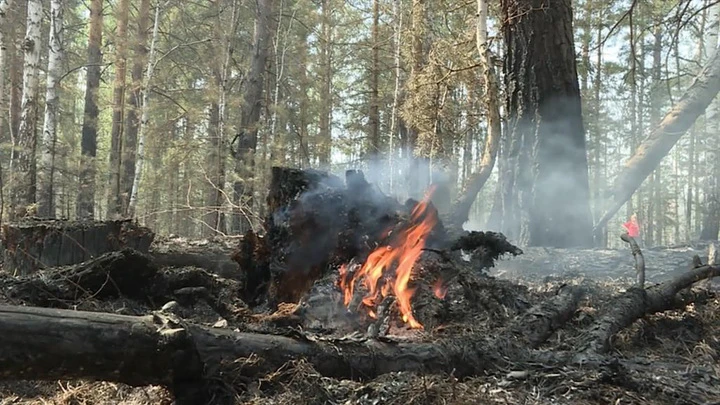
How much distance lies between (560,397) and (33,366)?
2.28 meters

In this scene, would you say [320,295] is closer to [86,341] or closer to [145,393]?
[145,393]

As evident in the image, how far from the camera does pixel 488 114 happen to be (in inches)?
413

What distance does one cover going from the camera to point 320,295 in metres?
4.09

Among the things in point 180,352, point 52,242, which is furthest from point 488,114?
point 180,352

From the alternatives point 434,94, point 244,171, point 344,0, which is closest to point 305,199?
point 434,94

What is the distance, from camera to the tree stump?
5.27 m

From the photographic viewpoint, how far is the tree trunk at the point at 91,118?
45.2 ft

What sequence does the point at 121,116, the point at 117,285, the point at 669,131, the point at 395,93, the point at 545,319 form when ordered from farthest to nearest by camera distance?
the point at 395,93
the point at 121,116
the point at 669,131
the point at 117,285
the point at 545,319

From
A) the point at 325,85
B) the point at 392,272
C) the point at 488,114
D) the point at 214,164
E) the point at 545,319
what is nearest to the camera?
the point at 545,319

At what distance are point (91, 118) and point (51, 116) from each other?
3.40 meters

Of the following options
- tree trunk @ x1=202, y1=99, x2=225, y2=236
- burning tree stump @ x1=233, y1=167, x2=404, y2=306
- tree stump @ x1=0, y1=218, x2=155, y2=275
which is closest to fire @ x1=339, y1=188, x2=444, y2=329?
burning tree stump @ x1=233, y1=167, x2=404, y2=306

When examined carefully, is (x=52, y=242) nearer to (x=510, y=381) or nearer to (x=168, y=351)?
(x=168, y=351)

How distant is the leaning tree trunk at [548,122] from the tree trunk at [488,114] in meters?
3.04

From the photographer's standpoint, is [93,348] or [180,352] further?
[180,352]
